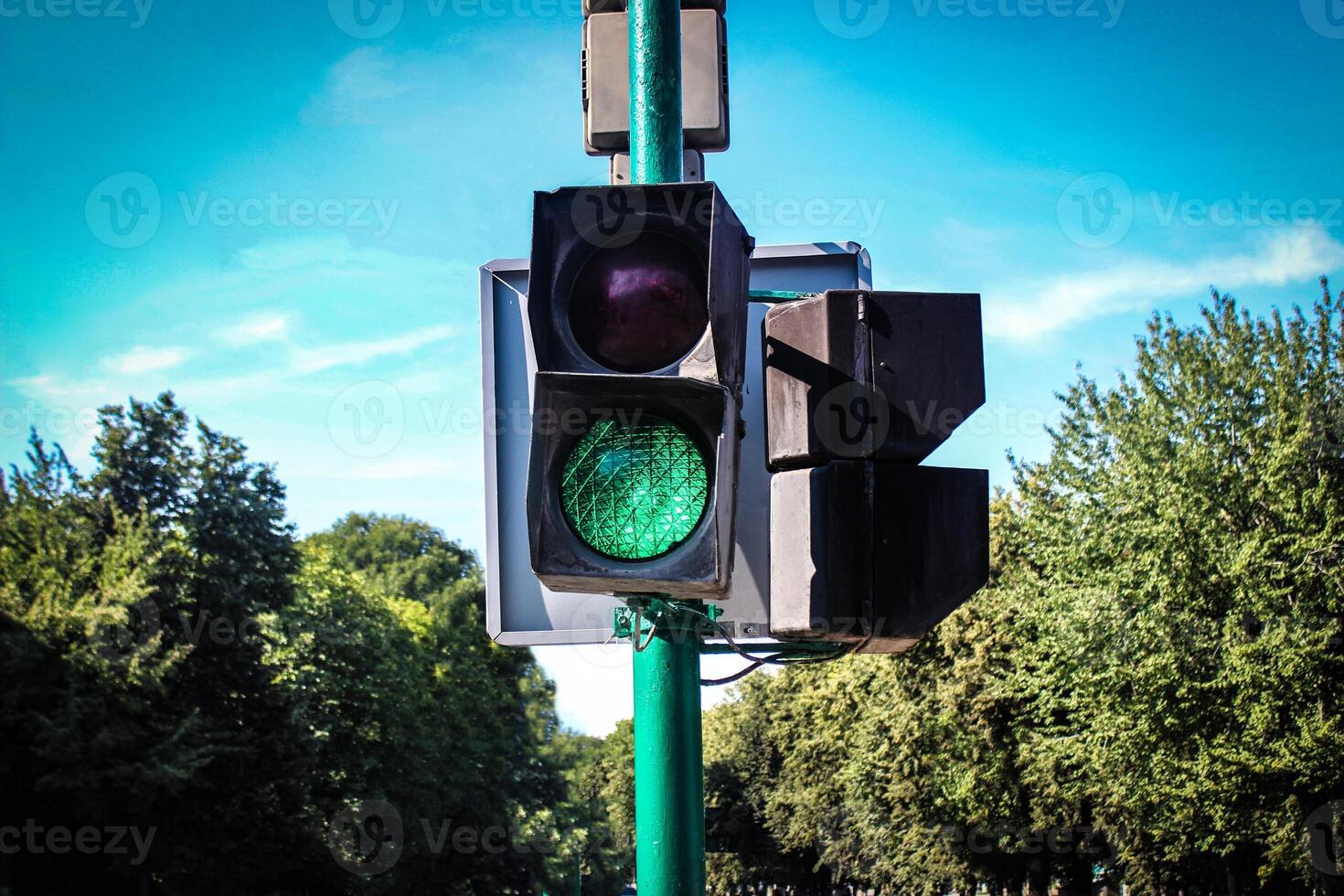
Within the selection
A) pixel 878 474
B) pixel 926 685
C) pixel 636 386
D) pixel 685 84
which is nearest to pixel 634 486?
pixel 636 386

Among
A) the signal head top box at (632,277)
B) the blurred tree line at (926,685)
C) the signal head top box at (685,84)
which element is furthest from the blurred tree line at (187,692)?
the signal head top box at (632,277)

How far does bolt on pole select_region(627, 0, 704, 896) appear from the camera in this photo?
338 centimetres

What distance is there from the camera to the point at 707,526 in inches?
105

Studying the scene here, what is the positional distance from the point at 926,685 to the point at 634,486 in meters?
43.1

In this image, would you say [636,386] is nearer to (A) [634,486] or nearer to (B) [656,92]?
(A) [634,486]

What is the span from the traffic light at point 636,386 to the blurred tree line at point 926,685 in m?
29.1

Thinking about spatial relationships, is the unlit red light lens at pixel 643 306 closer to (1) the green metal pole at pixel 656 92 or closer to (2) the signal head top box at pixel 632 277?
(2) the signal head top box at pixel 632 277

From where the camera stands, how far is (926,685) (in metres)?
44.4

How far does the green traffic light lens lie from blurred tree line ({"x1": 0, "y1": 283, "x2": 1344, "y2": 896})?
29.1 meters

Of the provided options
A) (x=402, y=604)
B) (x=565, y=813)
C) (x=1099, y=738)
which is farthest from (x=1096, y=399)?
(x=565, y=813)

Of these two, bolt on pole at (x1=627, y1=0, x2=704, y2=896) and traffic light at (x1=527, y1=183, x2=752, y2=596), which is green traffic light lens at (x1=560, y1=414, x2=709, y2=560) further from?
bolt on pole at (x1=627, y1=0, x2=704, y2=896)

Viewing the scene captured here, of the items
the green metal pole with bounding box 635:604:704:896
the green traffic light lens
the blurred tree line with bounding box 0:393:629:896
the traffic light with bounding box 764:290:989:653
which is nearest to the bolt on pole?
the green metal pole with bounding box 635:604:704:896

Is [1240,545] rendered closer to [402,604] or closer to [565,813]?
[402,604]

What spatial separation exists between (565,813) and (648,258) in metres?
73.6
